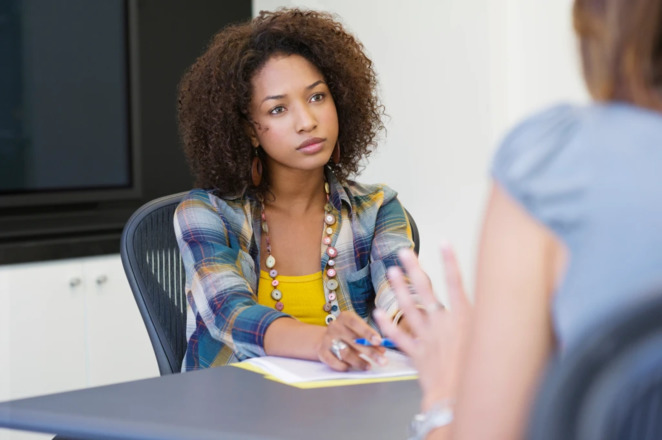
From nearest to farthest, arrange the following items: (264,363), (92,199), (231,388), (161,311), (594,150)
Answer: (594,150)
(231,388)
(264,363)
(161,311)
(92,199)

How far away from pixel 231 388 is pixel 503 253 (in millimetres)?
759

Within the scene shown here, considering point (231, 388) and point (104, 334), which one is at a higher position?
point (231, 388)

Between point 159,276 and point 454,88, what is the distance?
80.4 inches

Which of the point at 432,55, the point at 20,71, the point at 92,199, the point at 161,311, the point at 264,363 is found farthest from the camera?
the point at 432,55

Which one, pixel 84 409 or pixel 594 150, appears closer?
pixel 594 150

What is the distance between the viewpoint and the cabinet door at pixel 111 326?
326cm

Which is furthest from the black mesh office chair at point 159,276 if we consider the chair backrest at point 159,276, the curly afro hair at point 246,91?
the curly afro hair at point 246,91

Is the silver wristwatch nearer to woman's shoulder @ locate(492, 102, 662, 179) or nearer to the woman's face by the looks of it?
woman's shoulder @ locate(492, 102, 662, 179)

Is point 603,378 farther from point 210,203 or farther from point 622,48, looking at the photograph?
point 210,203

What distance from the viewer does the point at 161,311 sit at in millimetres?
1989

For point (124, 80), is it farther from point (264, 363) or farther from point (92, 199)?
point (264, 363)

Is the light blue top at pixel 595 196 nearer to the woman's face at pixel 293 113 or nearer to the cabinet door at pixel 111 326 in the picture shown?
the woman's face at pixel 293 113

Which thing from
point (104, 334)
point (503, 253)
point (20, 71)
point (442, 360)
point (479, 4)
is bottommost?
point (104, 334)

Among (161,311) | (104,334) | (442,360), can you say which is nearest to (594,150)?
(442,360)
